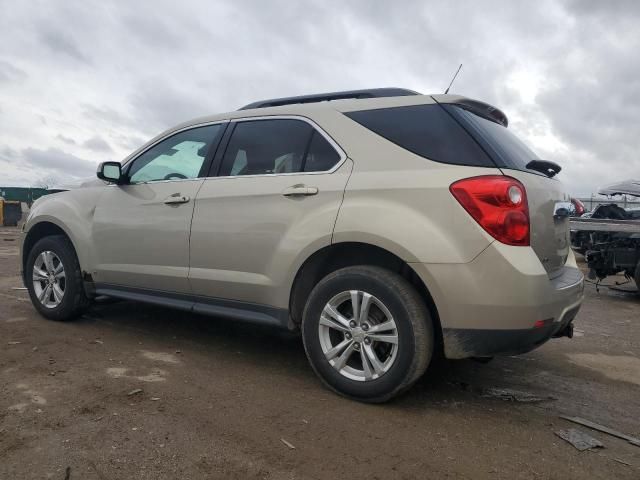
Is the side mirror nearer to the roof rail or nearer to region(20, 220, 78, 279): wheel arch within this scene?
region(20, 220, 78, 279): wheel arch

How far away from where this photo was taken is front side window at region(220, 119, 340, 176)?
320 cm

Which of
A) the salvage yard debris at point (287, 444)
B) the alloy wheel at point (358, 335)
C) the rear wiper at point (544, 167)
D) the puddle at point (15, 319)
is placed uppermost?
the rear wiper at point (544, 167)

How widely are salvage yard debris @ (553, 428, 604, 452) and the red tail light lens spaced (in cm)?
102

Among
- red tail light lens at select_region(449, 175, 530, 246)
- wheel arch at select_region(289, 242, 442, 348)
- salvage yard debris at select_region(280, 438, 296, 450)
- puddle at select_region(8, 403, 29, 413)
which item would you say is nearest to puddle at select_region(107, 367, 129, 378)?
puddle at select_region(8, 403, 29, 413)

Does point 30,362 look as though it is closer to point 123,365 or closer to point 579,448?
point 123,365

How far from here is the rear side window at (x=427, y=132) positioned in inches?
108

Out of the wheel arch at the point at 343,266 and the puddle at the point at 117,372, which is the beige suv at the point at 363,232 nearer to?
the wheel arch at the point at 343,266

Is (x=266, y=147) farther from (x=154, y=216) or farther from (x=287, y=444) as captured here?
(x=287, y=444)

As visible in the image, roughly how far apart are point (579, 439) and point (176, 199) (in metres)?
3.02

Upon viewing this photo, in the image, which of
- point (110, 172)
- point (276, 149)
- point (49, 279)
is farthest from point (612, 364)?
point (49, 279)

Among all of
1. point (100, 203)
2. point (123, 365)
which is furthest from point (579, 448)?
point (100, 203)

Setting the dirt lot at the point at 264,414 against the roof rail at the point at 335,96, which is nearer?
the dirt lot at the point at 264,414

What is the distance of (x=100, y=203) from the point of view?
14.1 feet

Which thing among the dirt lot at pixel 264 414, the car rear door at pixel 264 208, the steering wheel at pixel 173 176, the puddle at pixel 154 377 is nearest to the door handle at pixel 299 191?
the car rear door at pixel 264 208
